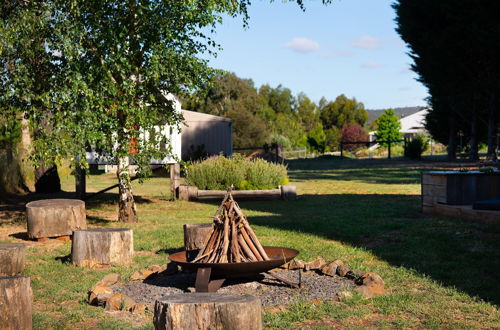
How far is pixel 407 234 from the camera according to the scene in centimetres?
1030

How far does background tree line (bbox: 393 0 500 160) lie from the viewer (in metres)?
23.9

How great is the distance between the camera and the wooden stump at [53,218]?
10.7 meters

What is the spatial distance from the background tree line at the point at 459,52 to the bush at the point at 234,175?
10503mm

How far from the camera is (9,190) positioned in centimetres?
1888

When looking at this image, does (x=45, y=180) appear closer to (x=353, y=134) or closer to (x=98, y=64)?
(x=98, y=64)

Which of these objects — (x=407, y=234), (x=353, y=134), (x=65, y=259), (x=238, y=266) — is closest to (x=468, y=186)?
(x=407, y=234)

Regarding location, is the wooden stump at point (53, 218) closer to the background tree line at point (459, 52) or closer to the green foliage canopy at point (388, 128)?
the background tree line at point (459, 52)

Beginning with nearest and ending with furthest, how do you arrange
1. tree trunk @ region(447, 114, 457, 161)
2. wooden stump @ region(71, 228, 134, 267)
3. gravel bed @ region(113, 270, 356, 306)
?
gravel bed @ region(113, 270, 356, 306) < wooden stump @ region(71, 228, 134, 267) < tree trunk @ region(447, 114, 457, 161)

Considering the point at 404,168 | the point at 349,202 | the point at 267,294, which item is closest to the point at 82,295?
the point at 267,294

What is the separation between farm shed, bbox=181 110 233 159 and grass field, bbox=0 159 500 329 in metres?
12.6

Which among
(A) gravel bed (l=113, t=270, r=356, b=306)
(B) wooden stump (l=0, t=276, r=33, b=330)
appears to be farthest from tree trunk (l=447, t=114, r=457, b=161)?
(B) wooden stump (l=0, t=276, r=33, b=330)

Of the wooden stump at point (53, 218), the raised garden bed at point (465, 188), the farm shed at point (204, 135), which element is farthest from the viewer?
the farm shed at point (204, 135)

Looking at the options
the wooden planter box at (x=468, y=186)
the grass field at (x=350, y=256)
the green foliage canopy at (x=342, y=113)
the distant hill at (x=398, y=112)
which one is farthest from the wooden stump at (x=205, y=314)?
the distant hill at (x=398, y=112)

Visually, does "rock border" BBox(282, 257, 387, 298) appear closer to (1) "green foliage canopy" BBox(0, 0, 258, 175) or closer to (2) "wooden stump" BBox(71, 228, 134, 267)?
(2) "wooden stump" BBox(71, 228, 134, 267)
